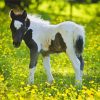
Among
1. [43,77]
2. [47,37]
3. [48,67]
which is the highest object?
[47,37]

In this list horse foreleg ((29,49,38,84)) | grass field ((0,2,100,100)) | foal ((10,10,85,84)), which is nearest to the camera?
grass field ((0,2,100,100))

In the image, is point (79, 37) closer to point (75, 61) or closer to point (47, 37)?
point (75, 61)

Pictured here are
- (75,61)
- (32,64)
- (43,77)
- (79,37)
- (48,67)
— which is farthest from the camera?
(43,77)

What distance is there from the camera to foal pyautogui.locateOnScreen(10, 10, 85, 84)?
12945 millimetres

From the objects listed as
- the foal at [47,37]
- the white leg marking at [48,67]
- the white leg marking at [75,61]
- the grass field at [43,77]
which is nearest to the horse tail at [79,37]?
the foal at [47,37]

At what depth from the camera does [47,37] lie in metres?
13.4

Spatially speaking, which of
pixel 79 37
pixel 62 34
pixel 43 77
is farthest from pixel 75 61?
pixel 43 77

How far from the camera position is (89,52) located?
16.4 metres

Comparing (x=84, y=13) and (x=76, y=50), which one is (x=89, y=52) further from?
(x=84, y=13)

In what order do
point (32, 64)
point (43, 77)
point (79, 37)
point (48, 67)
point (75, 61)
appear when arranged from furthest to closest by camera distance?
point (43, 77) → point (48, 67) → point (32, 64) → point (75, 61) → point (79, 37)

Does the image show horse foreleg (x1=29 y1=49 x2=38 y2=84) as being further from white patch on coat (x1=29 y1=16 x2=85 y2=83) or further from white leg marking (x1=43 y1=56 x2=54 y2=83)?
white leg marking (x1=43 y1=56 x2=54 y2=83)

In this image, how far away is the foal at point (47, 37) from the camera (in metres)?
12.9

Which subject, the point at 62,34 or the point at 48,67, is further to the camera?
the point at 48,67

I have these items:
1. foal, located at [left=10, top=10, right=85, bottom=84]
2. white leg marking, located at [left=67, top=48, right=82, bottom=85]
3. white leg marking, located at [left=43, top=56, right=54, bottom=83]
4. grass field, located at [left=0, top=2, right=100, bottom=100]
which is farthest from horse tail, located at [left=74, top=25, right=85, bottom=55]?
white leg marking, located at [left=43, top=56, right=54, bottom=83]
